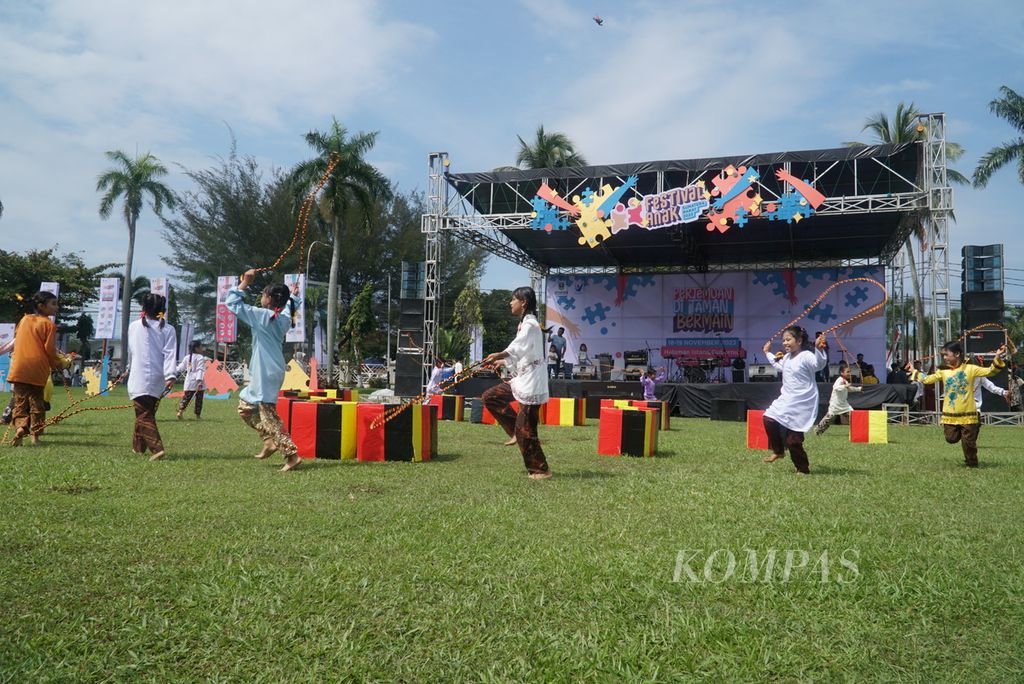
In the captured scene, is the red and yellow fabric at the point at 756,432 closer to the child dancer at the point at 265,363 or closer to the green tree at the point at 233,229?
the child dancer at the point at 265,363

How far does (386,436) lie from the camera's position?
769 cm

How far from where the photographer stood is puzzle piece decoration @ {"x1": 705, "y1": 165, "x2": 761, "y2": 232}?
1894 centimetres

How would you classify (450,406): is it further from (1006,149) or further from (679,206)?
(1006,149)

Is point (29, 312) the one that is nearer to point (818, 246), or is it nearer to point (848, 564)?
point (848, 564)

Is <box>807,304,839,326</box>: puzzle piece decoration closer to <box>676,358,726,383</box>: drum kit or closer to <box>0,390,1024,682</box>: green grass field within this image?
<box>676,358,726,383</box>: drum kit

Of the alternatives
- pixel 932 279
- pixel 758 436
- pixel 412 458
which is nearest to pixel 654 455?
pixel 758 436

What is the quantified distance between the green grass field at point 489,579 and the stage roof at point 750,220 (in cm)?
1486

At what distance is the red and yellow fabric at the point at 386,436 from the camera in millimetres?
7660

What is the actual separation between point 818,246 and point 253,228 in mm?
36385

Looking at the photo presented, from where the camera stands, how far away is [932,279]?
17734mm

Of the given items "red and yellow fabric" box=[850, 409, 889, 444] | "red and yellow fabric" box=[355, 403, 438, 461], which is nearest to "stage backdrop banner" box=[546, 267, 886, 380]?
"red and yellow fabric" box=[850, 409, 889, 444]

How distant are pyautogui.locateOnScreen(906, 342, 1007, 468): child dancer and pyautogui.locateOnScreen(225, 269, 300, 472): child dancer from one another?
7.61 meters

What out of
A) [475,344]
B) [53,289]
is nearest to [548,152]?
[475,344]

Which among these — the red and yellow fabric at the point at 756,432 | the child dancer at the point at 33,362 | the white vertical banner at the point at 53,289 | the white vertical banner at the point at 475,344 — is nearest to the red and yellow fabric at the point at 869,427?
the red and yellow fabric at the point at 756,432
